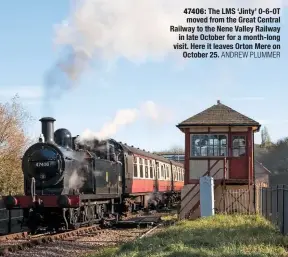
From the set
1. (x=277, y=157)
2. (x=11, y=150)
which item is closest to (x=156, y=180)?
(x=11, y=150)

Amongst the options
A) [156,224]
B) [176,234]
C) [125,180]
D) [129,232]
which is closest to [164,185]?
[125,180]

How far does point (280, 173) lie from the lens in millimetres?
83125

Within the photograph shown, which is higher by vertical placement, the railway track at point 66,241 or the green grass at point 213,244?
the green grass at point 213,244

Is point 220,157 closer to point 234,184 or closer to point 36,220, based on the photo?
point 234,184

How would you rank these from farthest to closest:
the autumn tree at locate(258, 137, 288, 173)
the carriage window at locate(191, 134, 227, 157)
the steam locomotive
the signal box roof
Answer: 1. the autumn tree at locate(258, 137, 288, 173)
2. the carriage window at locate(191, 134, 227, 157)
3. the signal box roof
4. the steam locomotive

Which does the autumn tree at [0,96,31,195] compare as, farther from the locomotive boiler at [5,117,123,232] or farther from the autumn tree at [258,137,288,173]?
the autumn tree at [258,137,288,173]

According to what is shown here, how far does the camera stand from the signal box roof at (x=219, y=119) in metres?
21.6

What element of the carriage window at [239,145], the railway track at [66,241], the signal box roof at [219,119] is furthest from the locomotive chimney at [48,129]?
the carriage window at [239,145]

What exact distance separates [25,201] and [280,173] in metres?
71.1

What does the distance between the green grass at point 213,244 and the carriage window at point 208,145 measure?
635cm

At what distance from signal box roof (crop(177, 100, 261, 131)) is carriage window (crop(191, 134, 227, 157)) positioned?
22.1 inches

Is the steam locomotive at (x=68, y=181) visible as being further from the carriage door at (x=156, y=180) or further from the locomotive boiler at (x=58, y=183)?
the carriage door at (x=156, y=180)

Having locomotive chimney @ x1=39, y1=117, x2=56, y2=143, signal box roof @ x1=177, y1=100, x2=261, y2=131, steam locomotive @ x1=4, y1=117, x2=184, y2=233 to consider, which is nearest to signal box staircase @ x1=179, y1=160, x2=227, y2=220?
signal box roof @ x1=177, y1=100, x2=261, y2=131

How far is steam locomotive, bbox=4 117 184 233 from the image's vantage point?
16688 mm
